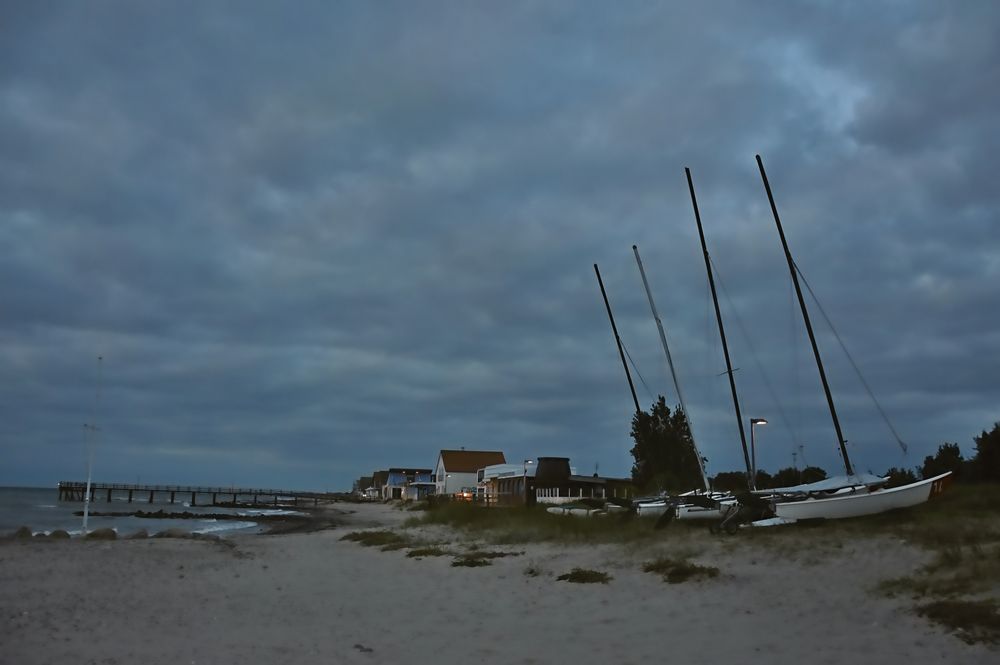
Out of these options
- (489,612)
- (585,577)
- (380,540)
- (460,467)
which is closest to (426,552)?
(380,540)

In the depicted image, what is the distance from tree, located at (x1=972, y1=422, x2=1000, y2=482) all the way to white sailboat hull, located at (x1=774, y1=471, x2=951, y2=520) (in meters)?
10.4

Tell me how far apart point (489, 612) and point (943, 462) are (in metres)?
34.9

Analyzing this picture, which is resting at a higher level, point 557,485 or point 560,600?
point 557,485

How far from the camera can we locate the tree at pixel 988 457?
32.8 meters

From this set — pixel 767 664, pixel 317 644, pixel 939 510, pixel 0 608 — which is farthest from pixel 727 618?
pixel 939 510

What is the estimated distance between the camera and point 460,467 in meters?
108

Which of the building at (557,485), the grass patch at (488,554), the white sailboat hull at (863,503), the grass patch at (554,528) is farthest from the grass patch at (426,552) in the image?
the building at (557,485)

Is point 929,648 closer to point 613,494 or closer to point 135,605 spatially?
point 135,605

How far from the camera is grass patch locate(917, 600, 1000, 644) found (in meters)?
8.89

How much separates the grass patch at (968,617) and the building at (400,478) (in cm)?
13563

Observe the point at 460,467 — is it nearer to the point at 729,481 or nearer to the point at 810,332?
the point at 729,481

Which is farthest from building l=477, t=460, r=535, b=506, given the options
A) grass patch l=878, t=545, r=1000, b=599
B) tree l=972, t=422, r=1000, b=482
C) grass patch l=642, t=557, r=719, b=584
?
grass patch l=878, t=545, r=1000, b=599

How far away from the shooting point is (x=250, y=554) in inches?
1048

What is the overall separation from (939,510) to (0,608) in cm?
2523
